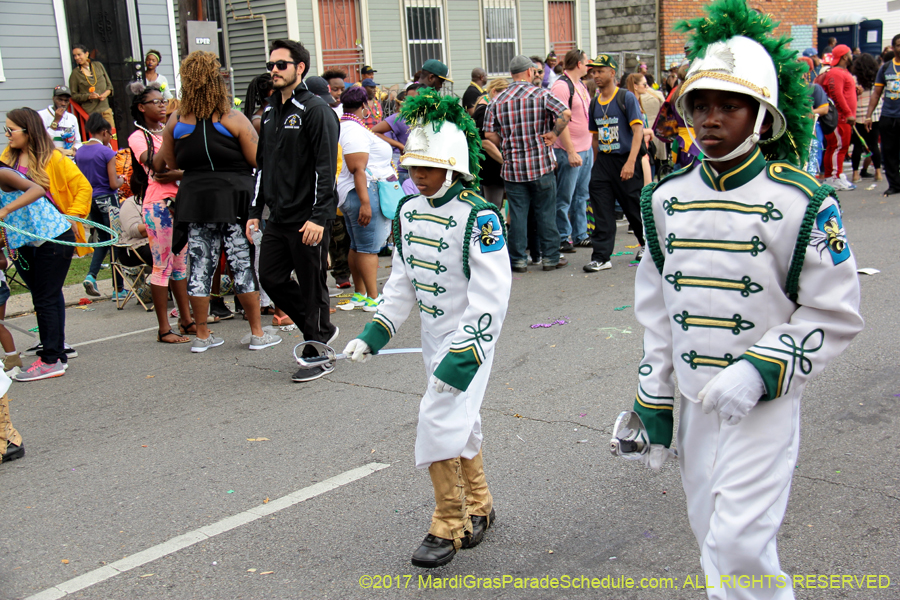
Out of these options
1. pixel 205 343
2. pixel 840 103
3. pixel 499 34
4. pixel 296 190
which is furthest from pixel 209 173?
pixel 499 34

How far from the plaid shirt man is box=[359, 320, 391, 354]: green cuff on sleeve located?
5.96 meters

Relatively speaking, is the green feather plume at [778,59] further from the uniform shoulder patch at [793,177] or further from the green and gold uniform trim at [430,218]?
the green and gold uniform trim at [430,218]

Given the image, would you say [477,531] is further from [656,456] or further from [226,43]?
[226,43]

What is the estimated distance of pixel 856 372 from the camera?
556cm

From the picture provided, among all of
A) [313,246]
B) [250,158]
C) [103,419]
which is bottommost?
[103,419]

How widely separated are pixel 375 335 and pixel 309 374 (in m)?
2.75

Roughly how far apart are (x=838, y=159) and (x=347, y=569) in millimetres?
13149

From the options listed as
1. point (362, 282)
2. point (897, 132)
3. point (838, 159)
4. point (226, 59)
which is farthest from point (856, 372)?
point (226, 59)

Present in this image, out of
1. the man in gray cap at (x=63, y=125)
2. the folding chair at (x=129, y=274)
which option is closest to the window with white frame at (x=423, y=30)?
the man in gray cap at (x=63, y=125)

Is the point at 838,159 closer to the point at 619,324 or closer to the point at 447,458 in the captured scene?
the point at 619,324

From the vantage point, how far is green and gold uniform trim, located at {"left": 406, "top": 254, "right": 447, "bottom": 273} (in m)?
3.46

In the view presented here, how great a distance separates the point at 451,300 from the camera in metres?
3.47

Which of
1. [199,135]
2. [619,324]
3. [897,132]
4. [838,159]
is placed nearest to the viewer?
[199,135]

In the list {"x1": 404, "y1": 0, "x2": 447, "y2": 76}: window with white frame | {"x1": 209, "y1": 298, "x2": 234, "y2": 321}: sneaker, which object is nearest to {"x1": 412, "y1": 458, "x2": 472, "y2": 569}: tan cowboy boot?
{"x1": 209, "y1": 298, "x2": 234, "y2": 321}: sneaker
